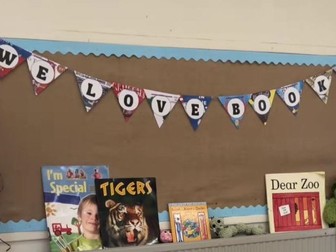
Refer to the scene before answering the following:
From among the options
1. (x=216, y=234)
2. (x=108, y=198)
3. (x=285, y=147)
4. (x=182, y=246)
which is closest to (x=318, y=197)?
(x=285, y=147)

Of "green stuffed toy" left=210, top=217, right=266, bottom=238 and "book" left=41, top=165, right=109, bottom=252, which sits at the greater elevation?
"book" left=41, top=165, right=109, bottom=252

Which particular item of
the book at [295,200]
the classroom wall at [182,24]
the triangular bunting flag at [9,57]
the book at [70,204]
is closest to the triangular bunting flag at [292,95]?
the classroom wall at [182,24]

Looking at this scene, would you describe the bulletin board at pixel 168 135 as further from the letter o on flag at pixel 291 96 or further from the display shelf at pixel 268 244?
the display shelf at pixel 268 244

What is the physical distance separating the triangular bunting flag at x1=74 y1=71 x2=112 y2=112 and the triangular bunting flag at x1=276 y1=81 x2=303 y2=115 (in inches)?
27.0

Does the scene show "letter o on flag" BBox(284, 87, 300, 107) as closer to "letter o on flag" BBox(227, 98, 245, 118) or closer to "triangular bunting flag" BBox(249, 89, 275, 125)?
"triangular bunting flag" BBox(249, 89, 275, 125)

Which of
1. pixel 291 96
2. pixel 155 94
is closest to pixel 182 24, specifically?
pixel 155 94

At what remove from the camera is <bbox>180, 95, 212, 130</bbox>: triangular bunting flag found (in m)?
1.58

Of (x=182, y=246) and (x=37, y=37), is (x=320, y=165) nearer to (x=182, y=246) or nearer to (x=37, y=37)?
(x=182, y=246)

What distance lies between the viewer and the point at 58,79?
1439mm

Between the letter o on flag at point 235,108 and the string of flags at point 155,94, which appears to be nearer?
the string of flags at point 155,94

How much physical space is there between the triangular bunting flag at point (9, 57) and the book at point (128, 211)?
45 cm

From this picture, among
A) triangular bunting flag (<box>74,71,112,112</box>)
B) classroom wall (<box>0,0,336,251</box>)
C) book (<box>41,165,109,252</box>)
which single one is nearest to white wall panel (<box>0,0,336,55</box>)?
classroom wall (<box>0,0,336,251</box>)

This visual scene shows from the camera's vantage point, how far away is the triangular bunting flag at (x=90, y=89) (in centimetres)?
146

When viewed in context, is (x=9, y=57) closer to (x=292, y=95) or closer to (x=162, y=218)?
(x=162, y=218)
